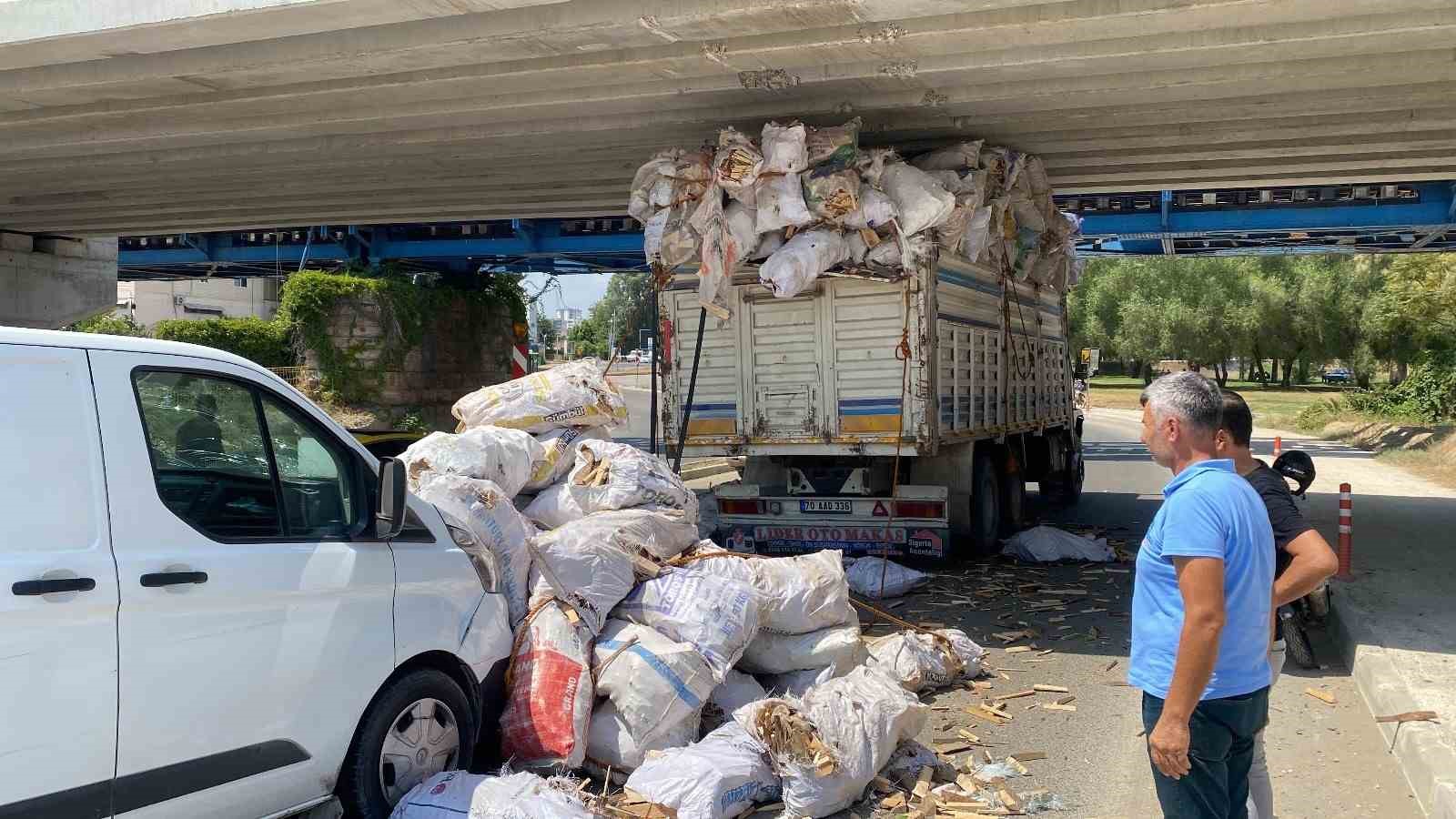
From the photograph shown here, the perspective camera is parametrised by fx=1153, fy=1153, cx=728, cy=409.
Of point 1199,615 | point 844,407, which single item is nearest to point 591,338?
point 844,407

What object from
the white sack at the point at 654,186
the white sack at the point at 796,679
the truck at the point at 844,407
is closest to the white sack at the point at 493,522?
the white sack at the point at 796,679

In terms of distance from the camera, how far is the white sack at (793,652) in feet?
19.6

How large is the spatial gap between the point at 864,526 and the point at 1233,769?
6603mm

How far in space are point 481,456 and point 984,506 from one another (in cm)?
600

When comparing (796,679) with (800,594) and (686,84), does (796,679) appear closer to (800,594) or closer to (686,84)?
(800,594)

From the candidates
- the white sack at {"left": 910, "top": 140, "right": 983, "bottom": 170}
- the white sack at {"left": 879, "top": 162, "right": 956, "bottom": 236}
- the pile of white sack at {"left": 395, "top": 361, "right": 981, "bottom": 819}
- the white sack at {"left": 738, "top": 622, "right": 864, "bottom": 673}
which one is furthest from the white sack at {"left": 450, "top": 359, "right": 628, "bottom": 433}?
the white sack at {"left": 910, "top": 140, "right": 983, "bottom": 170}

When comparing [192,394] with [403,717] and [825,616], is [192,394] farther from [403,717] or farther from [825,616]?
[825,616]

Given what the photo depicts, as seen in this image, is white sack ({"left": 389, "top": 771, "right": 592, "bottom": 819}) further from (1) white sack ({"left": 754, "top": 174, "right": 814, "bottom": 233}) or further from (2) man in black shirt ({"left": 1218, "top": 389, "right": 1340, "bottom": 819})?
(1) white sack ({"left": 754, "top": 174, "right": 814, "bottom": 233})

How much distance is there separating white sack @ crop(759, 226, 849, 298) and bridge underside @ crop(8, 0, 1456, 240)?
1.27 metres

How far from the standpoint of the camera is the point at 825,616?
612 centimetres

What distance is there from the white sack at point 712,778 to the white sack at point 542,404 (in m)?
2.96

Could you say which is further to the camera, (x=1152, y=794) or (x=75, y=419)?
(x=1152, y=794)

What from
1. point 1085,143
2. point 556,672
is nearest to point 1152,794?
point 556,672

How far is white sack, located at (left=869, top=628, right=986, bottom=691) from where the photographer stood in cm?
638
